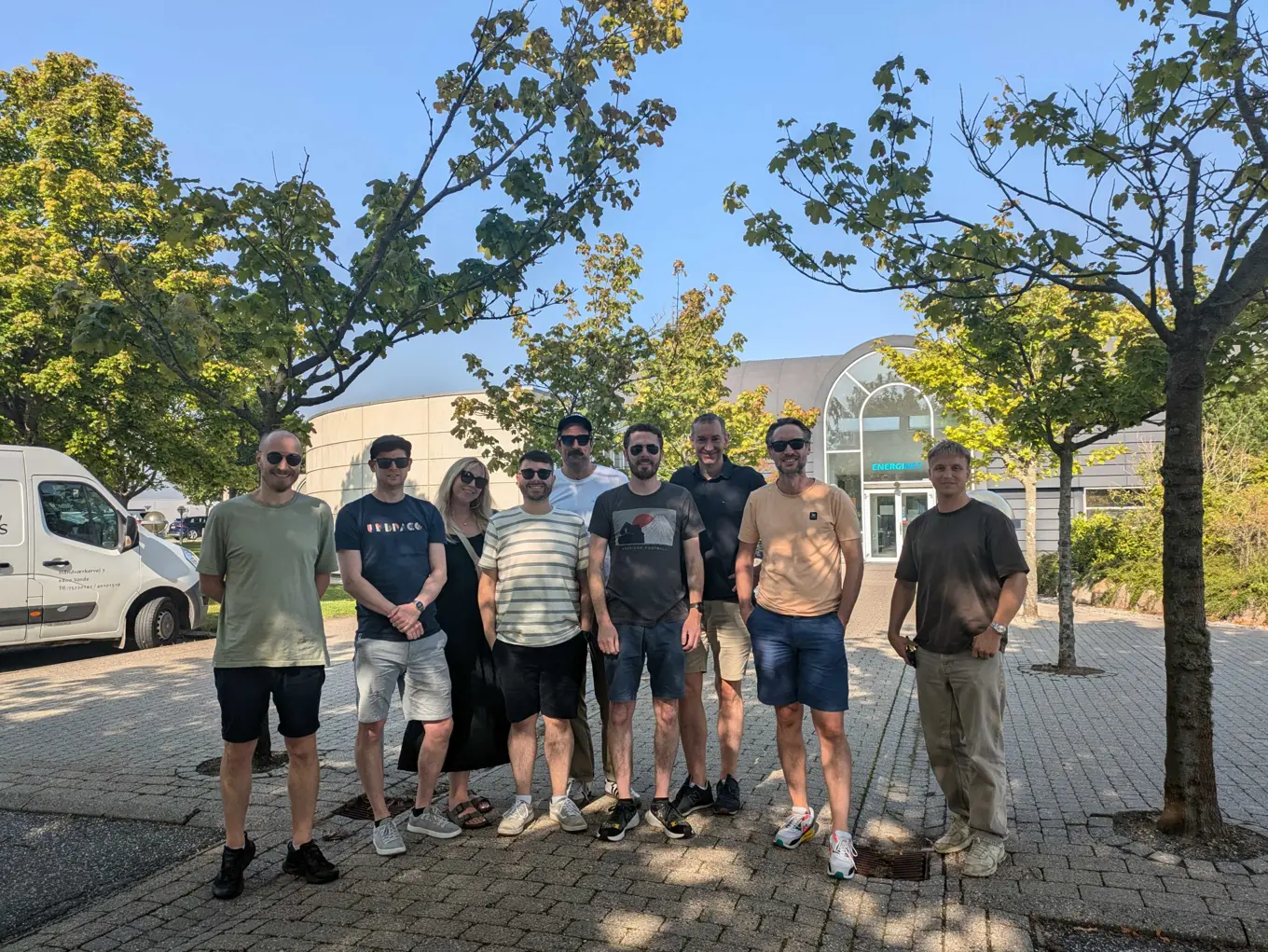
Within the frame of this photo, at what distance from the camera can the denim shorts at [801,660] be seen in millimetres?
4273

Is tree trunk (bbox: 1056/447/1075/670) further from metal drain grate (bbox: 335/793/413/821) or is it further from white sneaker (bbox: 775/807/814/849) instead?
metal drain grate (bbox: 335/793/413/821)

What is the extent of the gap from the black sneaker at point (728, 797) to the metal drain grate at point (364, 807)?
5.50ft

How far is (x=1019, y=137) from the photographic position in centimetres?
477

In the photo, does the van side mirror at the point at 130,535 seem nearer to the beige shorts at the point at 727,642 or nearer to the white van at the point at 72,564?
the white van at the point at 72,564

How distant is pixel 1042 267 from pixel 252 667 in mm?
4333

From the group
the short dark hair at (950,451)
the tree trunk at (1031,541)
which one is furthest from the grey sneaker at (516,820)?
the tree trunk at (1031,541)

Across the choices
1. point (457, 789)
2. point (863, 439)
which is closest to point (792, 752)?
point (457, 789)

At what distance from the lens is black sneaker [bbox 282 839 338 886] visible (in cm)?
393

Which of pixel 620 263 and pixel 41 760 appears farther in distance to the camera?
pixel 620 263

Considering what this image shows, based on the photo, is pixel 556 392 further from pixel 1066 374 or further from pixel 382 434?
pixel 382 434

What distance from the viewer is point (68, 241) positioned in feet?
53.4

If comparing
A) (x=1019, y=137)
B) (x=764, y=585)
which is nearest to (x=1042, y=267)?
(x=1019, y=137)

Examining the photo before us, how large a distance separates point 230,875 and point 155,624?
991 cm

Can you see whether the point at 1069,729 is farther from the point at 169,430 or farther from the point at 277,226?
the point at 169,430
